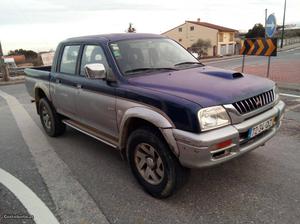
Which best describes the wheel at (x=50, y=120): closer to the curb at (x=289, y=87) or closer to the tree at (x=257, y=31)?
the curb at (x=289, y=87)

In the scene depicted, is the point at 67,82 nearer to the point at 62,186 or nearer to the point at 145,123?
the point at 62,186

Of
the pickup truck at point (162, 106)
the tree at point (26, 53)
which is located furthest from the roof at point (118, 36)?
the tree at point (26, 53)

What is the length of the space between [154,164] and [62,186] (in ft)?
4.08

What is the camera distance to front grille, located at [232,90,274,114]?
292 centimetres

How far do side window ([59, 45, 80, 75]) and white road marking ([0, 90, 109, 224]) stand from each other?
1385mm

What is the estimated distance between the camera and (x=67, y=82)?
456cm

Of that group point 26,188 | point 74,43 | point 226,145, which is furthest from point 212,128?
point 74,43

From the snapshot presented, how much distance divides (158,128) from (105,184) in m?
1.16

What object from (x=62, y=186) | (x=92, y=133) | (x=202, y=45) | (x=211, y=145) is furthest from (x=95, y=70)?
(x=202, y=45)

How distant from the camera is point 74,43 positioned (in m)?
4.63

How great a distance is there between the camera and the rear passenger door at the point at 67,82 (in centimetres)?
445

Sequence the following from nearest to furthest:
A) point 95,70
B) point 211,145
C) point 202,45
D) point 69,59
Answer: point 211,145, point 95,70, point 69,59, point 202,45

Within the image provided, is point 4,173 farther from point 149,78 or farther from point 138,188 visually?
point 149,78

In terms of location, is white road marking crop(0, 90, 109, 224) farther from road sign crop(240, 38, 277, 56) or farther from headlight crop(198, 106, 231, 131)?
road sign crop(240, 38, 277, 56)
